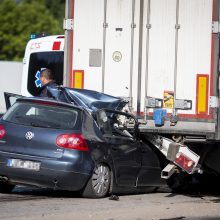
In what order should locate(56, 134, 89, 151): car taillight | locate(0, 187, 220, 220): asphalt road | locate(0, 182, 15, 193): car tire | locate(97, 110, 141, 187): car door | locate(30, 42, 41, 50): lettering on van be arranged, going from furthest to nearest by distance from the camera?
locate(30, 42, 41, 50): lettering on van → locate(0, 182, 15, 193): car tire → locate(97, 110, 141, 187): car door → locate(56, 134, 89, 151): car taillight → locate(0, 187, 220, 220): asphalt road

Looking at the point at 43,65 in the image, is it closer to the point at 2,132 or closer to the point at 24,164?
the point at 2,132

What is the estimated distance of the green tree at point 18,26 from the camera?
6316 centimetres

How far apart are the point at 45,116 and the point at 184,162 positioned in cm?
240

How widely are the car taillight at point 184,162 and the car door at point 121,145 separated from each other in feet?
2.11

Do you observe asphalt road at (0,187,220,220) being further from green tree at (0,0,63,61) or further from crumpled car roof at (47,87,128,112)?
green tree at (0,0,63,61)

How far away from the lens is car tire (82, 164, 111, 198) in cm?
1173

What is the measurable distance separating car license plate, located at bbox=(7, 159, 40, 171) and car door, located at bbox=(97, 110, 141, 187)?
1218 millimetres

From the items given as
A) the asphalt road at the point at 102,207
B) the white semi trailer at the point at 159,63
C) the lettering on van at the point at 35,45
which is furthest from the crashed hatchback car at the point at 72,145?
the lettering on van at the point at 35,45

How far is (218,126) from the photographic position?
1262 cm

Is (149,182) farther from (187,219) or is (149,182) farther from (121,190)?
A: (187,219)

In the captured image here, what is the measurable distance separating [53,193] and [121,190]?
3.52 feet

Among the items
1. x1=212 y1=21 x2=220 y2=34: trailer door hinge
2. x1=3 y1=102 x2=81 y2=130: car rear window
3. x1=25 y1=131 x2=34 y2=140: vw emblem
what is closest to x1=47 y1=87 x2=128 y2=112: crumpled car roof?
x1=3 y1=102 x2=81 y2=130: car rear window

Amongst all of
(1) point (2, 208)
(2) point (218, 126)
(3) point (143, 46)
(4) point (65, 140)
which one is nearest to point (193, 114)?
(2) point (218, 126)

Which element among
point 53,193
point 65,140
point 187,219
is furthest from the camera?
point 53,193
